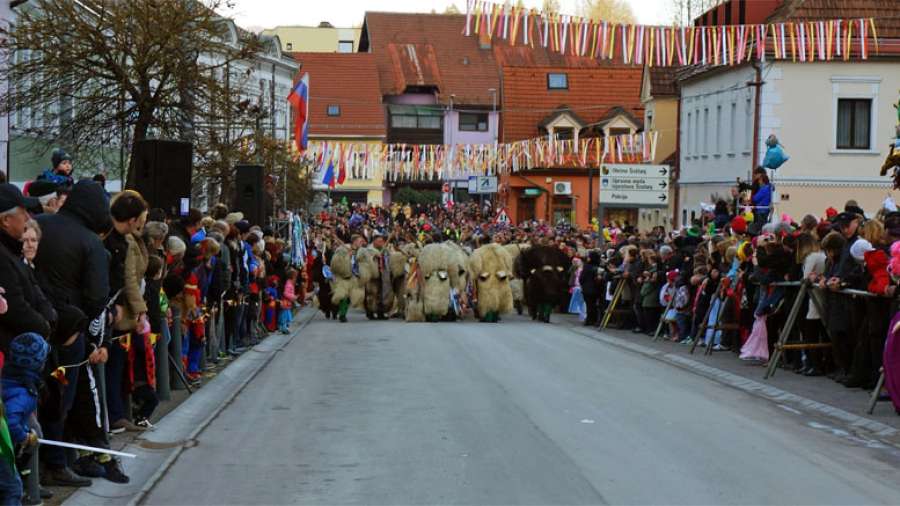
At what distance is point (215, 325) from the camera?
1848cm

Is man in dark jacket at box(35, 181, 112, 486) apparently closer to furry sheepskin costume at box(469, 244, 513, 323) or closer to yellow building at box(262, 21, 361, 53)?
furry sheepskin costume at box(469, 244, 513, 323)

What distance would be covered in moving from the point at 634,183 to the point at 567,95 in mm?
45770

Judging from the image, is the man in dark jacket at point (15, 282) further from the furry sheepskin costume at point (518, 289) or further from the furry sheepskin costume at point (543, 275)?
the furry sheepskin costume at point (518, 289)

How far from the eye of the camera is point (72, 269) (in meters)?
9.38

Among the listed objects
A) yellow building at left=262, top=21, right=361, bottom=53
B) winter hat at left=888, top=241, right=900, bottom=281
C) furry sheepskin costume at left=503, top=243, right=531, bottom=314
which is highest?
yellow building at left=262, top=21, right=361, bottom=53

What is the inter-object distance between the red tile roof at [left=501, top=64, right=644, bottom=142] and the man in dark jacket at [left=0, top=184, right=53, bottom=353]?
70.2 m

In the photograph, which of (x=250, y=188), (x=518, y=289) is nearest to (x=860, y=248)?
(x=250, y=188)

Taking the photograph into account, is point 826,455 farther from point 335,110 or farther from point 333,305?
point 335,110

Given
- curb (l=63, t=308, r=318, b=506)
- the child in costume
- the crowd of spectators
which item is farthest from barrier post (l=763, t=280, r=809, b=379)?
the child in costume

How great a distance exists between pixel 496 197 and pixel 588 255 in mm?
44346

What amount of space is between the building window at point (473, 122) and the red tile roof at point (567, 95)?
38.5 ft

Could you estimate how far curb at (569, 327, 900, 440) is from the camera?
1320 cm

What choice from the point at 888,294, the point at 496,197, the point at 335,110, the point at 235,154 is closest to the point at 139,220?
the point at 888,294

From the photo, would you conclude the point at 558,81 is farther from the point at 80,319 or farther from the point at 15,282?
the point at 15,282
